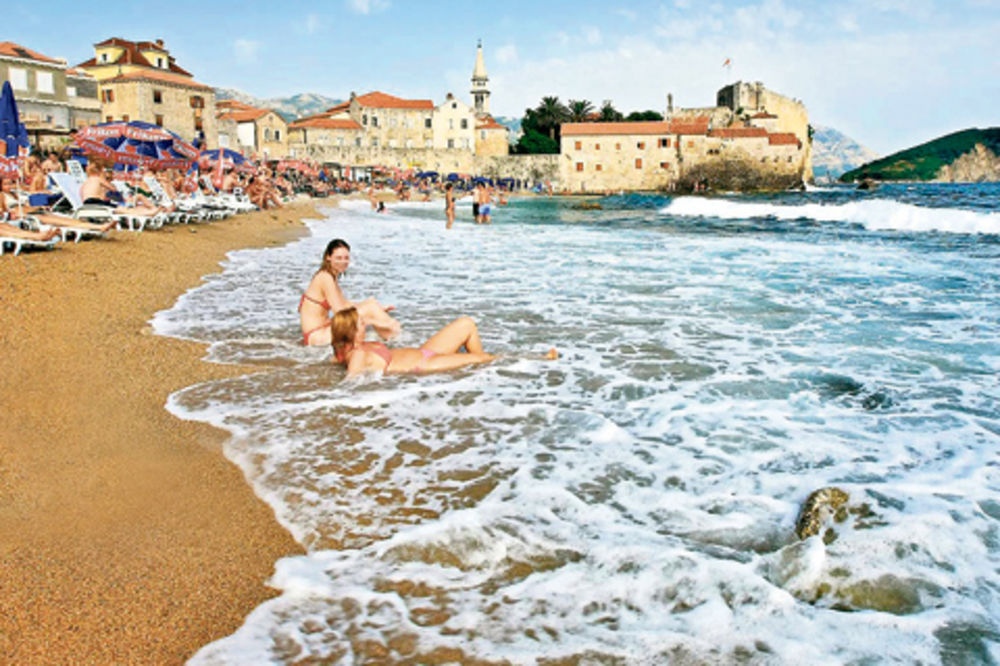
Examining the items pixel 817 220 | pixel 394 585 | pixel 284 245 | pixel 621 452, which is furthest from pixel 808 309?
pixel 817 220

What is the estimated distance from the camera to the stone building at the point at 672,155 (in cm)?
6131

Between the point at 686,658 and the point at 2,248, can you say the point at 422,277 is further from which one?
the point at 686,658

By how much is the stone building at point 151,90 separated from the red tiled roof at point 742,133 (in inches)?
1776

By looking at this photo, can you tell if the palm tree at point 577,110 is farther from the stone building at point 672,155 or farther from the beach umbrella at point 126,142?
the beach umbrella at point 126,142

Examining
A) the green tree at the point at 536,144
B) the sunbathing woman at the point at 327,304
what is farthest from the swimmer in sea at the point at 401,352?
the green tree at the point at 536,144

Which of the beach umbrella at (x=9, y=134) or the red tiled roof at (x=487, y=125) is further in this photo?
the red tiled roof at (x=487, y=125)

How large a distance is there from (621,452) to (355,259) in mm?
10215

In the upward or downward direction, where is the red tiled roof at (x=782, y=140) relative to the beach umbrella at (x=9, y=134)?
upward

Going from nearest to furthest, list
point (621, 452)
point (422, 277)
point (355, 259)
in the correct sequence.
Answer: point (621, 452) < point (422, 277) < point (355, 259)

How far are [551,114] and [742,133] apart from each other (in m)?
22.8

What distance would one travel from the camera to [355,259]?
13.1m

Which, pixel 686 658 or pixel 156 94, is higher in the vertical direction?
pixel 156 94

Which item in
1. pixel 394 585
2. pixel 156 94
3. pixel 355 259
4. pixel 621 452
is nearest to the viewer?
pixel 394 585

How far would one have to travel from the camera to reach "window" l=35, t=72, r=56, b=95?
40.3 metres
